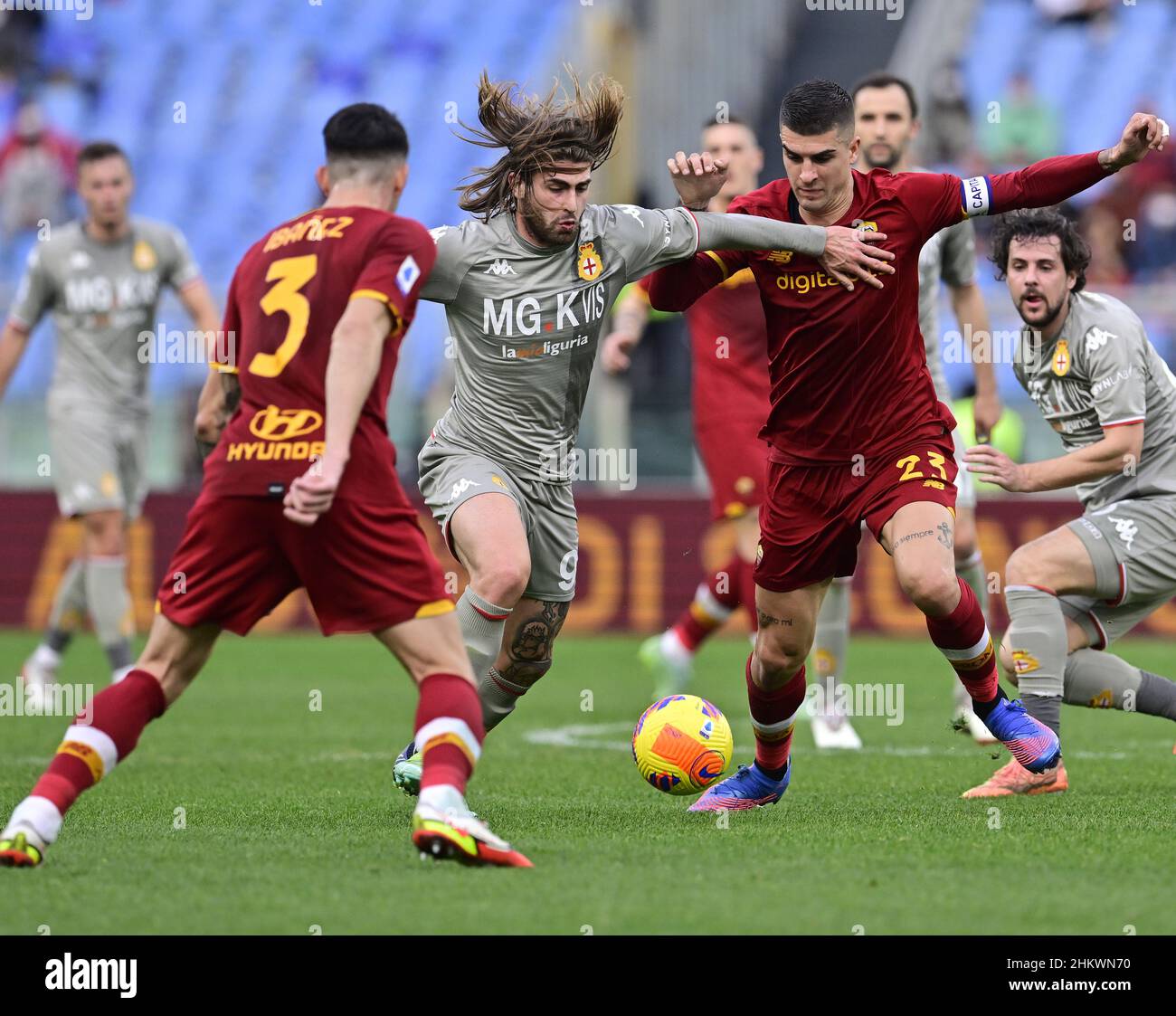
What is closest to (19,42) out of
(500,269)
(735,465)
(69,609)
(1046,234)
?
(69,609)

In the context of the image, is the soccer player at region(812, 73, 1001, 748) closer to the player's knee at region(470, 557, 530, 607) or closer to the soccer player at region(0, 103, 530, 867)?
the player's knee at region(470, 557, 530, 607)

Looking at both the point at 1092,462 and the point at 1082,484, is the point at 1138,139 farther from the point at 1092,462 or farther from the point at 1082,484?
the point at 1082,484

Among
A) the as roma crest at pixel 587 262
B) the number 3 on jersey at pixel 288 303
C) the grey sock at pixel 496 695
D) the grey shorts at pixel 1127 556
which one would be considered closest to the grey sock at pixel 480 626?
the grey sock at pixel 496 695

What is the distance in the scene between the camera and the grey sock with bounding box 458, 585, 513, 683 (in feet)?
20.4

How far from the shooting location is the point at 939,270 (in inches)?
346

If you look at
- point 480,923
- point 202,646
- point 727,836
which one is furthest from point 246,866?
point 727,836

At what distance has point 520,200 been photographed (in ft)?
20.5

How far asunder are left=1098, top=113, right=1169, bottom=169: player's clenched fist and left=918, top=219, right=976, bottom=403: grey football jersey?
2630 mm

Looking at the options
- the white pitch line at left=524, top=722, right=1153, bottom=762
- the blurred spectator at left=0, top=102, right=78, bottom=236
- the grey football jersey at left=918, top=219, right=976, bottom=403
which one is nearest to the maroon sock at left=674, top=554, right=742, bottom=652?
the white pitch line at left=524, top=722, right=1153, bottom=762

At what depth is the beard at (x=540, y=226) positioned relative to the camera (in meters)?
6.18

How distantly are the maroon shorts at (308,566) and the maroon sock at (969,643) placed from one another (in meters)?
1.99

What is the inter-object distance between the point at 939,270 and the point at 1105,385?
2163mm

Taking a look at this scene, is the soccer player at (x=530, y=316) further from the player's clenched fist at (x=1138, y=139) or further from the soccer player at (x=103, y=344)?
the soccer player at (x=103, y=344)

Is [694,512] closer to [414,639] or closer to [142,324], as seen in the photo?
[142,324]
